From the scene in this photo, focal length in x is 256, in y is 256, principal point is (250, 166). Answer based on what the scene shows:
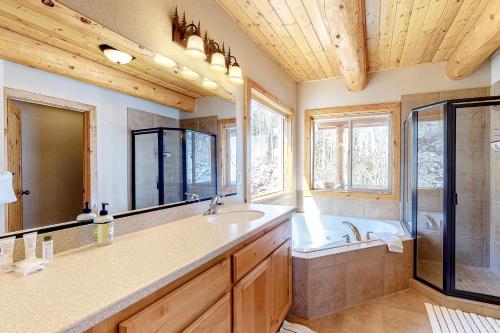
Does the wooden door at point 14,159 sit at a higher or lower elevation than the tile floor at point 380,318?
higher

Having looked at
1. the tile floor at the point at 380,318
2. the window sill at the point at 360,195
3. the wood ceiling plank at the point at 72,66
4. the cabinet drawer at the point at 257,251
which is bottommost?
the tile floor at the point at 380,318

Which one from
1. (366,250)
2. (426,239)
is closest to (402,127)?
(426,239)

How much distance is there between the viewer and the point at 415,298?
237 centimetres

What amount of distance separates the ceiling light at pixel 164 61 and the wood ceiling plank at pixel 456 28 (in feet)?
7.36

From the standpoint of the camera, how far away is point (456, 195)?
93.7 inches

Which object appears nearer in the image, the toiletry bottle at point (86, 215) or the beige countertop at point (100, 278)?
the beige countertop at point (100, 278)

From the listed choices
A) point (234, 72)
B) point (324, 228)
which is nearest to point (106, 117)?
point (234, 72)

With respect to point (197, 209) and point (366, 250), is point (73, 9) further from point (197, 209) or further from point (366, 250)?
point (366, 250)

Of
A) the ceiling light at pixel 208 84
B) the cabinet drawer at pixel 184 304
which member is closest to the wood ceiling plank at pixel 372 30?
the ceiling light at pixel 208 84

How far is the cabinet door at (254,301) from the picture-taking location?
1260 millimetres

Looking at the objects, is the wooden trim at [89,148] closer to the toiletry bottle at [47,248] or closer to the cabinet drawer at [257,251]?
the toiletry bottle at [47,248]

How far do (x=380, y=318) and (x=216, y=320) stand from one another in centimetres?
167

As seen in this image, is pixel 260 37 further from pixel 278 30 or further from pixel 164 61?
pixel 164 61

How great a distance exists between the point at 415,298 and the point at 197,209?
2180mm
